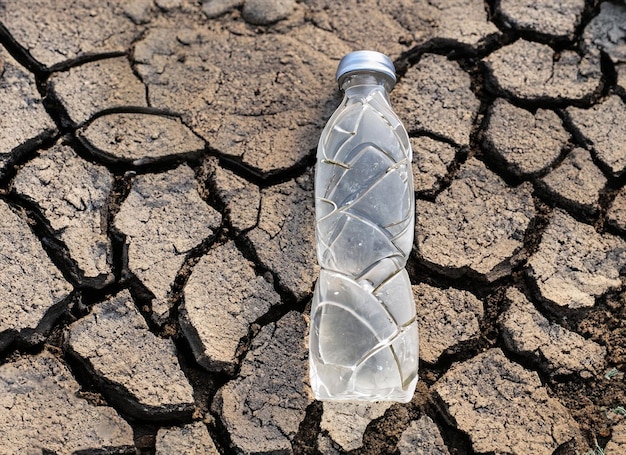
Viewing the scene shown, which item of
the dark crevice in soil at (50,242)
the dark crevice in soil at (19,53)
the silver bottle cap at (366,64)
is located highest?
the dark crevice in soil at (19,53)

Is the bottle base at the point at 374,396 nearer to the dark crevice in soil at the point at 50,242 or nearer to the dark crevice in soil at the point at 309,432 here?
the dark crevice in soil at the point at 309,432

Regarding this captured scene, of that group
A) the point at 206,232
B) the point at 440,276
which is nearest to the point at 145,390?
the point at 206,232

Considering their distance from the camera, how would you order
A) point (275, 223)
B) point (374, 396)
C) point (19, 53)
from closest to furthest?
1. point (374, 396)
2. point (275, 223)
3. point (19, 53)

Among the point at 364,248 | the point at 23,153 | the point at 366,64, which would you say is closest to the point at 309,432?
the point at 364,248

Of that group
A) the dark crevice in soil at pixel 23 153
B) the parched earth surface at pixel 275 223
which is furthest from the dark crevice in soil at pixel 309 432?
the dark crevice in soil at pixel 23 153

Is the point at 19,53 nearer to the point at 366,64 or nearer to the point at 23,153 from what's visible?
the point at 23,153

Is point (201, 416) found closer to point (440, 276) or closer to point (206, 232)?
point (206, 232)

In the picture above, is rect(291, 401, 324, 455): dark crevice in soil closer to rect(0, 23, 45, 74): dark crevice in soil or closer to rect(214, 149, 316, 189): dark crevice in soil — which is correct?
rect(214, 149, 316, 189): dark crevice in soil

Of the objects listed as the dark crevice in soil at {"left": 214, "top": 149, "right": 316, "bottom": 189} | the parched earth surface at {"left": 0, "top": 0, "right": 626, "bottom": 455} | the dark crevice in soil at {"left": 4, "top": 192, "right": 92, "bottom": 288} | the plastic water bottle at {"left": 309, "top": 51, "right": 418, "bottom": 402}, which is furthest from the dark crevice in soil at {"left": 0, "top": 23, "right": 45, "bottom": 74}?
the plastic water bottle at {"left": 309, "top": 51, "right": 418, "bottom": 402}
